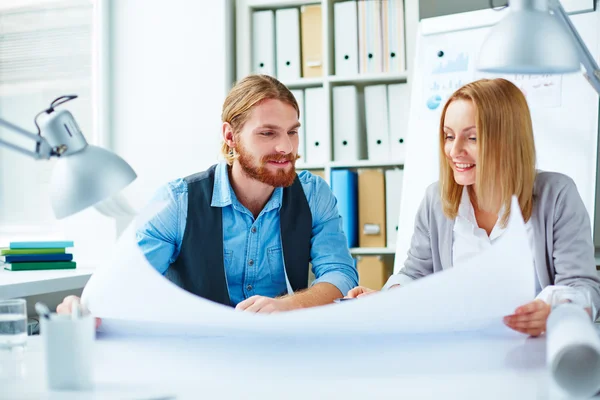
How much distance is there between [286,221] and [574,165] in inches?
41.7

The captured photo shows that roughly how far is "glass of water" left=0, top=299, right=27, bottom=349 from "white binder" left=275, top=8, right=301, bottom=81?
2014 millimetres

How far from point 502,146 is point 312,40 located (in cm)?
148

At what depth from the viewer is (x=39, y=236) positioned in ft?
9.59

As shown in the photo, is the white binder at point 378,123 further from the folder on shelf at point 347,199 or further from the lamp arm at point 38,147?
the lamp arm at point 38,147

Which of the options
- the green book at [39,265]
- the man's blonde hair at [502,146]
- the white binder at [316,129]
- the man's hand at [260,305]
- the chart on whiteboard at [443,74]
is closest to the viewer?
the man's hand at [260,305]

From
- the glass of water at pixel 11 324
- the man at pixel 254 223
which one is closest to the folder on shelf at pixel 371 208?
the man at pixel 254 223

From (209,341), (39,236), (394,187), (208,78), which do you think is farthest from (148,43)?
(209,341)

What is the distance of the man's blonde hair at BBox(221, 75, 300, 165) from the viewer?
5.82ft

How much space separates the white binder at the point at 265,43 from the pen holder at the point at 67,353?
2.24 m

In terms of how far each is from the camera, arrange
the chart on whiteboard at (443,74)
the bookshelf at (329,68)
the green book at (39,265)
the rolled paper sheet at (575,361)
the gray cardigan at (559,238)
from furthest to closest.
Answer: the bookshelf at (329,68) < the chart on whiteboard at (443,74) < the green book at (39,265) < the gray cardigan at (559,238) < the rolled paper sheet at (575,361)

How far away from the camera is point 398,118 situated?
107 inches

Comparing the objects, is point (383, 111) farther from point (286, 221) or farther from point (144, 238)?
point (144, 238)

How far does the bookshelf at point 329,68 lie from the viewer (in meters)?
2.69

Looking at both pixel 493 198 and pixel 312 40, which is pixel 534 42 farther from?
pixel 312 40
